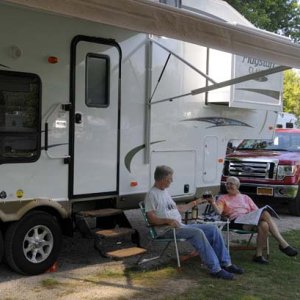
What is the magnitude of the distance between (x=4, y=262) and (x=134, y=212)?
154 inches

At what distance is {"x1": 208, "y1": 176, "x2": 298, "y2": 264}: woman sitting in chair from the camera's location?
6422mm

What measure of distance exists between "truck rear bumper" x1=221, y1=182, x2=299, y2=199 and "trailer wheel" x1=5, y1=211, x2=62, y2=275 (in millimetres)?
5293

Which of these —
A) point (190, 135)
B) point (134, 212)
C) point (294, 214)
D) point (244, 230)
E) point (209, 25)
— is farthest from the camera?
point (294, 214)

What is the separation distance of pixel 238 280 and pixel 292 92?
76.2ft

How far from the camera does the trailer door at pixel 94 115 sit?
599 cm

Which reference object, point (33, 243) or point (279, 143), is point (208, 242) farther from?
Answer: point (279, 143)

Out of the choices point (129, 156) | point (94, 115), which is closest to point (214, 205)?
point (129, 156)

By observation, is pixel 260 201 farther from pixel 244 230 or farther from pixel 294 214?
pixel 244 230

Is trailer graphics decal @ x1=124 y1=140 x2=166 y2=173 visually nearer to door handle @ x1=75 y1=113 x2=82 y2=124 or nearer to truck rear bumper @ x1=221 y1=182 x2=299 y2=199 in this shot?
door handle @ x1=75 y1=113 x2=82 y2=124

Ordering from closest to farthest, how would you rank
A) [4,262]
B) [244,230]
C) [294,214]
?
[4,262], [244,230], [294,214]

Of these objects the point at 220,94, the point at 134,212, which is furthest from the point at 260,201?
the point at 220,94

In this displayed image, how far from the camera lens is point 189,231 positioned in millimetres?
5855

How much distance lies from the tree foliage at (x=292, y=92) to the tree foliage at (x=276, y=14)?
528 cm

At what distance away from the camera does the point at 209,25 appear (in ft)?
16.9
